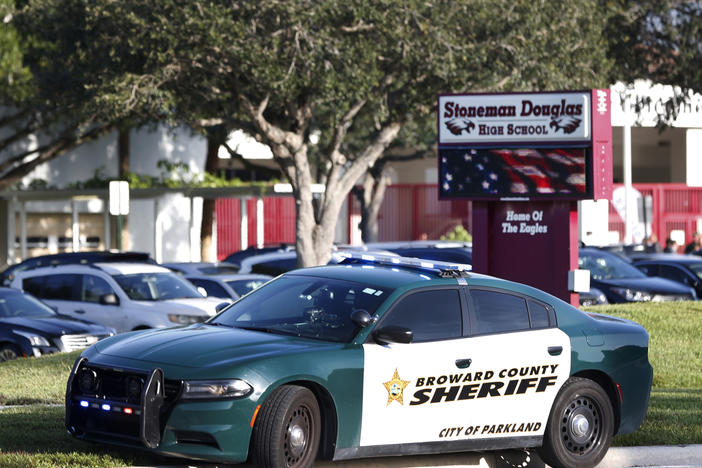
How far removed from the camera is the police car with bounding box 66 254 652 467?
298 inches

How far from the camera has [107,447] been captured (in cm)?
839

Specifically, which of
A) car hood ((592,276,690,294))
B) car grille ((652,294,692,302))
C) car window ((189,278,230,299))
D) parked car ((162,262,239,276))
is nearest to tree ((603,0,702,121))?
car hood ((592,276,690,294))

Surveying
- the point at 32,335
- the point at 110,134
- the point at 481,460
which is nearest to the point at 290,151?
the point at 32,335

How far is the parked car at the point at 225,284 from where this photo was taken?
21.9m

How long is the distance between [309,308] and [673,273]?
63.0ft

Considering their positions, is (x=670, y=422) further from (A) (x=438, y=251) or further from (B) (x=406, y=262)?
(A) (x=438, y=251)

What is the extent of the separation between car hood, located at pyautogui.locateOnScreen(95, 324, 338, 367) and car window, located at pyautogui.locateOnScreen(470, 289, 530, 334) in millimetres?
1275

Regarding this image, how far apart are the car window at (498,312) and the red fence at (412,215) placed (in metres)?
37.7

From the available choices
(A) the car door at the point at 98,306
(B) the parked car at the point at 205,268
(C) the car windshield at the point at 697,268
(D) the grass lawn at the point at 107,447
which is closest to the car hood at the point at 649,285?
(C) the car windshield at the point at 697,268

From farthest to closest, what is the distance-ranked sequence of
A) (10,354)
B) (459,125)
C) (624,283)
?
(624,283) → (10,354) → (459,125)

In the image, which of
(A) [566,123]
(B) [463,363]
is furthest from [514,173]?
(B) [463,363]

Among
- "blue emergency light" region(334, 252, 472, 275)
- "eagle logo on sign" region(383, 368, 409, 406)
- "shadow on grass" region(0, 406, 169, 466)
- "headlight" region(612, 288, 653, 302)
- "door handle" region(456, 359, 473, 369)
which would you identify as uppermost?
"blue emergency light" region(334, 252, 472, 275)

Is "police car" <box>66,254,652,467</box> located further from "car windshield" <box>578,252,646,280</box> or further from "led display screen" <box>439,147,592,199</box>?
"car windshield" <box>578,252,646,280</box>

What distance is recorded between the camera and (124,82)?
2328 centimetres
